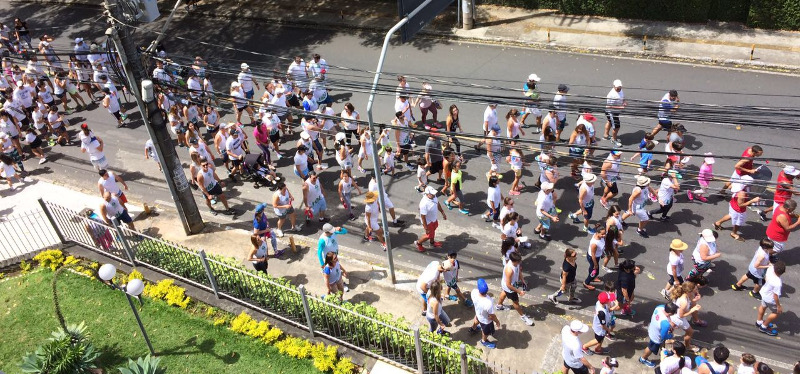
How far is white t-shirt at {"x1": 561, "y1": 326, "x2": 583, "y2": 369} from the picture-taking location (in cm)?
921

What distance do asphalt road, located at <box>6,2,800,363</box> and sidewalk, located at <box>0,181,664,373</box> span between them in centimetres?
49

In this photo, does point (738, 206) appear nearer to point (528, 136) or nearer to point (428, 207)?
point (528, 136)

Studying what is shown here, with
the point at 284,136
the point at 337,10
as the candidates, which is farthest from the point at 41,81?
the point at 337,10

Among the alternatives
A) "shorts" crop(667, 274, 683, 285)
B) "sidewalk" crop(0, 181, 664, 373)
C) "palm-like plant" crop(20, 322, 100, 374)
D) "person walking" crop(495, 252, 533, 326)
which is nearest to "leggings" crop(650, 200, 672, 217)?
"shorts" crop(667, 274, 683, 285)

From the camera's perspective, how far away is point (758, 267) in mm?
10727

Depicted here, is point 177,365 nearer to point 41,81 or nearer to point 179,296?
point 179,296

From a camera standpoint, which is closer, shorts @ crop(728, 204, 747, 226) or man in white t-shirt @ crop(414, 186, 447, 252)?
shorts @ crop(728, 204, 747, 226)

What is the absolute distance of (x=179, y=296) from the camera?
11852mm

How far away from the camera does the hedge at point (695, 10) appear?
19.1 metres

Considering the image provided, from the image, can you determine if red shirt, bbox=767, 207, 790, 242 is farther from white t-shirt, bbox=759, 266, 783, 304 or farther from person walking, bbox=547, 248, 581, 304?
person walking, bbox=547, 248, 581, 304

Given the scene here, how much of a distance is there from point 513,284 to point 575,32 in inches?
483

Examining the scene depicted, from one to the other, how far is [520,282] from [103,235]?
8081 millimetres

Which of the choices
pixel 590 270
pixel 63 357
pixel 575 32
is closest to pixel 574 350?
pixel 590 270

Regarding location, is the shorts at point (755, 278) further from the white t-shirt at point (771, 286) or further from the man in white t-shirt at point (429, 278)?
the man in white t-shirt at point (429, 278)
